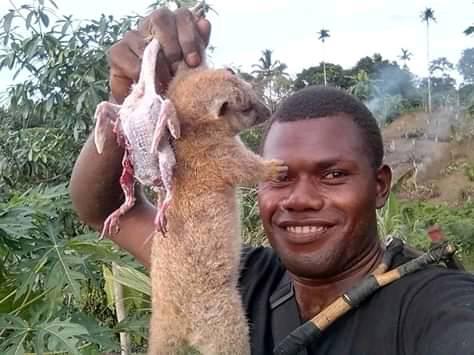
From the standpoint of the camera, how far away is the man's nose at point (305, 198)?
2.19 m

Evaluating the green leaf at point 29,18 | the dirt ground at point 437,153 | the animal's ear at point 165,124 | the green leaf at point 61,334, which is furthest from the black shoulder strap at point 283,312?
the dirt ground at point 437,153

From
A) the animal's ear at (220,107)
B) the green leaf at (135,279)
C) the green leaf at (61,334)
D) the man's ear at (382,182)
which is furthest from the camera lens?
the green leaf at (135,279)

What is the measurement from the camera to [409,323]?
6.43ft

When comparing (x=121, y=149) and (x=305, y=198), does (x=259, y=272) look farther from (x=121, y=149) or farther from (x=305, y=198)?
(x=121, y=149)

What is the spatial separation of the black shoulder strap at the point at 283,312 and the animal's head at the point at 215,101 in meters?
0.63

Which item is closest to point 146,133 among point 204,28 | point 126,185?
point 126,185

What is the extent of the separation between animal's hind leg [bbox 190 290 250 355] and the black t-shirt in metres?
Answer: 0.24

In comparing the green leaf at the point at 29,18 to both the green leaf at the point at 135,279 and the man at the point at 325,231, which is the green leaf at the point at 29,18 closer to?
the green leaf at the point at 135,279

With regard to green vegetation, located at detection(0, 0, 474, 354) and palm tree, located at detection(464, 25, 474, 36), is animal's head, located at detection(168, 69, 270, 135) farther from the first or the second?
palm tree, located at detection(464, 25, 474, 36)

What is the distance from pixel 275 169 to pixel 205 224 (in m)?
0.28

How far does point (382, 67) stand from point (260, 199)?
45324 millimetres

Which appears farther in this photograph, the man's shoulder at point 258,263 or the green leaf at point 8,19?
the green leaf at point 8,19

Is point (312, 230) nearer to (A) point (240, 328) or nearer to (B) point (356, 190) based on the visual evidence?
(B) point (356, 190)

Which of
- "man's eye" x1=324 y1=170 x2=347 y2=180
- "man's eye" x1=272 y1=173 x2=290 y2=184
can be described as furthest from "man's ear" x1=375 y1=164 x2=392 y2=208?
"man's eye" x1=272 y1=173 x2=290 y2=184
